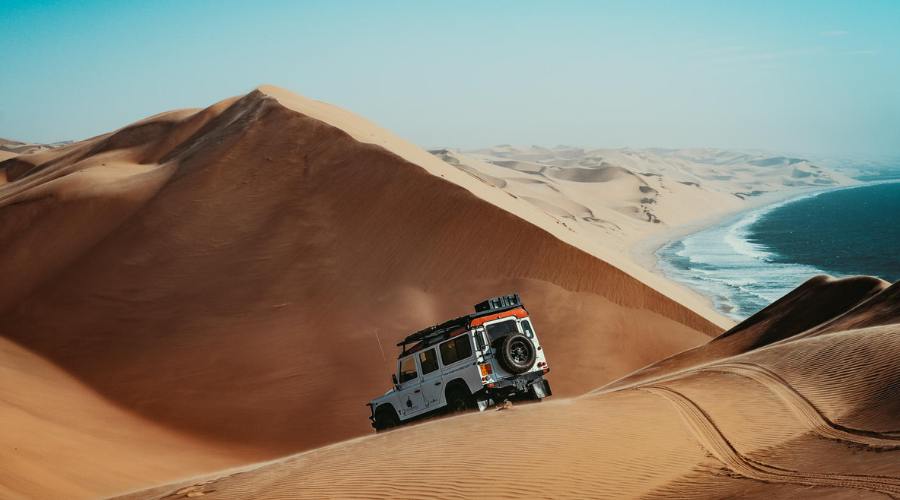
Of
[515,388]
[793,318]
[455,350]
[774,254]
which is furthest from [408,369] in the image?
[774,254]

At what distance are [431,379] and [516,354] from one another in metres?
1.81

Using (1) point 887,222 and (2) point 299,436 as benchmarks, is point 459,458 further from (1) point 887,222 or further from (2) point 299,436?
(1) point 887,222

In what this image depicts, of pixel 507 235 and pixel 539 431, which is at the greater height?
pixel 507 235

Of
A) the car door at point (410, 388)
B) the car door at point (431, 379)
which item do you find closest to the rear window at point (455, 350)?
the car door at point (431, 379)

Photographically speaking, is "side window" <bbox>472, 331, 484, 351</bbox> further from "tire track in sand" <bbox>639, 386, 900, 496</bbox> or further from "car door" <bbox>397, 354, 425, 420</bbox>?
"tire track in sand" <bbox>639, 386, 900, 496</bbox>

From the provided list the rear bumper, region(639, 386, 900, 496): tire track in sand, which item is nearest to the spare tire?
the rear bumper

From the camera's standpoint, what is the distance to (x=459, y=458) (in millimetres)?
11484

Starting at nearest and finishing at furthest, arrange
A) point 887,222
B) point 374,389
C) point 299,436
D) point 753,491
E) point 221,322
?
point 753,491
point 299,436
point 374,389
point 221,322
point 887,222

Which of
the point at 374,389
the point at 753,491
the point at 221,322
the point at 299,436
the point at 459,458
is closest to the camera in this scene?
the point at 753,491

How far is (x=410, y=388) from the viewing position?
16125 mm

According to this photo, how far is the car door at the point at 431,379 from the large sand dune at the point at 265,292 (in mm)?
6682

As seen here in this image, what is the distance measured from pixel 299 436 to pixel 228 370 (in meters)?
3.86

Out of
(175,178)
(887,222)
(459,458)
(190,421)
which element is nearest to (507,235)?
(190,421)

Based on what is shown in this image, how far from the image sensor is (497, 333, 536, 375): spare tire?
14938 millimetres
